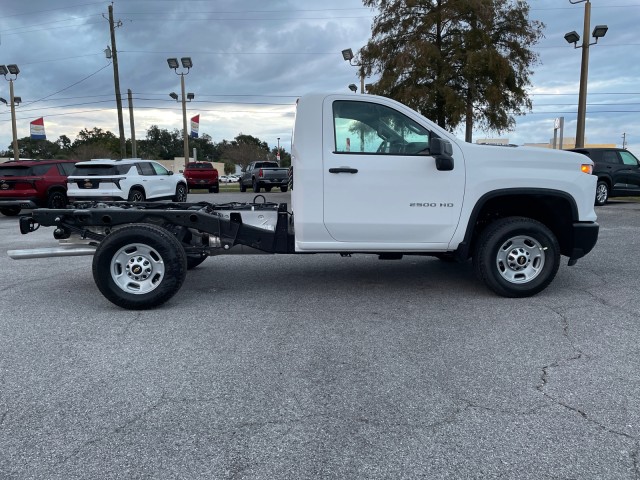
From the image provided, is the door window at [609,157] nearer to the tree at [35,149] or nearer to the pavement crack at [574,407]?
the pavement crack at [574,407]

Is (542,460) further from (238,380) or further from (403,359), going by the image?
(238,380)

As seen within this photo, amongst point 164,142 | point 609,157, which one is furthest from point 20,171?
point 164,142

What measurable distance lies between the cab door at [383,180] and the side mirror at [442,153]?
0.10m

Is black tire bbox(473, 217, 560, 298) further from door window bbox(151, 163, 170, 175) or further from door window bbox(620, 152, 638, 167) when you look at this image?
door window bbox(620, 152, 638, 167)

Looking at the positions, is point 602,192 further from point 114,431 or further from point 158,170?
point 114,431

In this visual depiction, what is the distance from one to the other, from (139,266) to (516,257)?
3.98 meters

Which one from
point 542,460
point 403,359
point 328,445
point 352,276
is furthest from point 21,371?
point 352,276

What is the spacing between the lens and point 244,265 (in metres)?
8.02

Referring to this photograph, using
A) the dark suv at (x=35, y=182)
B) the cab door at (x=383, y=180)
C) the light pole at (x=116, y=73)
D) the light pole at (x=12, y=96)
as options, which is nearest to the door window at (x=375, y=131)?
the cab door at (x=383, y=180)

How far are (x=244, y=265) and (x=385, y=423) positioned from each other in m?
5.14

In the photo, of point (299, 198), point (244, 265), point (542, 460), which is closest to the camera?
point (542, 460)

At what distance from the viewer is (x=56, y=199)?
1591 centimetres

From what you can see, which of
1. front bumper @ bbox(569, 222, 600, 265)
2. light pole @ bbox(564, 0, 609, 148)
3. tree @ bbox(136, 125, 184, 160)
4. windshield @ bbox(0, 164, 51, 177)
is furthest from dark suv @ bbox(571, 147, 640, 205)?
tree @ bbox(136, 125, 184, 160)

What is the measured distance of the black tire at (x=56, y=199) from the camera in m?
15.8
